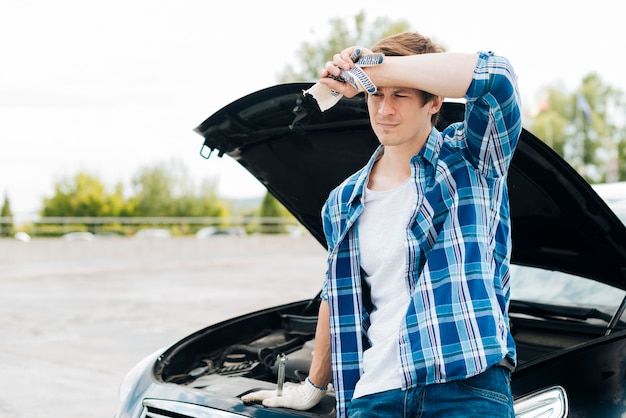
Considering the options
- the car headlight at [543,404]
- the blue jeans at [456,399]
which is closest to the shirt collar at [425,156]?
the blue jeans at [456,399]

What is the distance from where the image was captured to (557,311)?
125 inches

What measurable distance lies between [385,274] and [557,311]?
1708 millimetres

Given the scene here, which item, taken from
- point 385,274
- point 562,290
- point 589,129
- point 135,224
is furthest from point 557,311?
point 589,129

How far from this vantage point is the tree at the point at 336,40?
38031 millimetres

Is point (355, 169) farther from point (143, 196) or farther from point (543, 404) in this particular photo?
point (143, 196)

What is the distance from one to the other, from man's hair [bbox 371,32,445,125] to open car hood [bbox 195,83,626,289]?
0.30 m

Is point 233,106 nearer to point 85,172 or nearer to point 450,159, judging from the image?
point 450,159

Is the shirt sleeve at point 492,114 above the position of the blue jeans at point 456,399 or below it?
above

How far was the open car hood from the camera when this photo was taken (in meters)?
2.26

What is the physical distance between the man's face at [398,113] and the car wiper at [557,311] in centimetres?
168

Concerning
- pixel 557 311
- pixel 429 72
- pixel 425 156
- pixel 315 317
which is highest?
pixel 429 72

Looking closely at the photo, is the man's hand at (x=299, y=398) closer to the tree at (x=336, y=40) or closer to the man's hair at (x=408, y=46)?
the man's hair at (x=408, y=46)

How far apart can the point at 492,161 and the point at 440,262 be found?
0.29m

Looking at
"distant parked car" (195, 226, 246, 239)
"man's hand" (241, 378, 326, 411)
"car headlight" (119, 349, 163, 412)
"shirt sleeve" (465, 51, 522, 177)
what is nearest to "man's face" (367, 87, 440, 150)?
"shirt sleeve" (465, 51, 522, 177)
